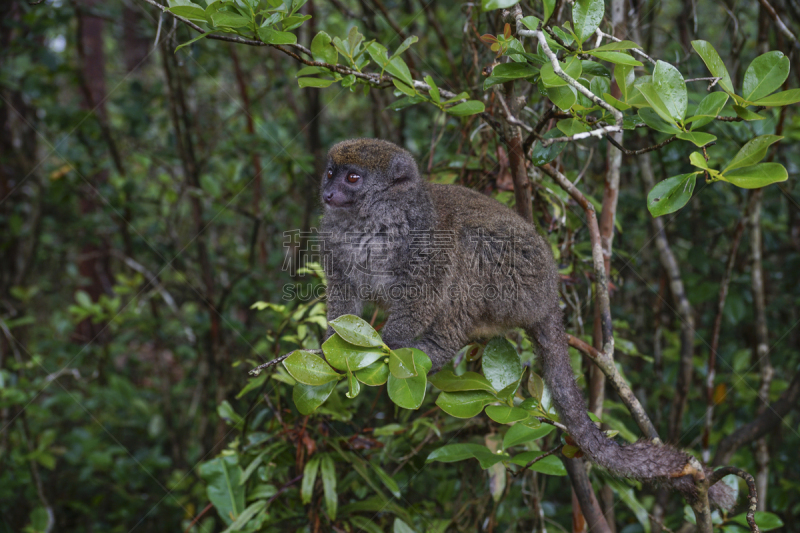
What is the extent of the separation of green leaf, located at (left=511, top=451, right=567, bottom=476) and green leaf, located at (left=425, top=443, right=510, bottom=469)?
0.18 feet

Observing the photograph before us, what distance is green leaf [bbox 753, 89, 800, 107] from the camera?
5.21ft

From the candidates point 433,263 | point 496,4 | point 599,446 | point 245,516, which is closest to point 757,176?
point 496,4

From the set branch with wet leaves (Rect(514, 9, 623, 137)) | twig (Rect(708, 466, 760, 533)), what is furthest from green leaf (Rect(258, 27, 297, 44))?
twig (Rect(708, 466, 760, 533))

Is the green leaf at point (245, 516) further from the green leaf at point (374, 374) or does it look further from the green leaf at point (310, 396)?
the green leaf at point (374, 374)

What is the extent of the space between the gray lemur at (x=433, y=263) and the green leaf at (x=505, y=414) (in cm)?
66

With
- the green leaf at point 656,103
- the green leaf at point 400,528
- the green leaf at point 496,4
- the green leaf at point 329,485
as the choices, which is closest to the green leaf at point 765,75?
the green leaf at point 656,103

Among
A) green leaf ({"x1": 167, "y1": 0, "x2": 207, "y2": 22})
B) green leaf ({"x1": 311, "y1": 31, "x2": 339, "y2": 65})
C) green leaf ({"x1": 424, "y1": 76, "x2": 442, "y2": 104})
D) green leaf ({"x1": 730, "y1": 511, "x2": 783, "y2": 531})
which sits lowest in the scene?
green leaf ({"x1": 730, "y1": 511, "x2": 783, "y2": 531})

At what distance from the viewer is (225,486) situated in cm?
285

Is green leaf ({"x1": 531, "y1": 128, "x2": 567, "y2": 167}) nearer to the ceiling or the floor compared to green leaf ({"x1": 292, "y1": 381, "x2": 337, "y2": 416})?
nearer to the ceiling

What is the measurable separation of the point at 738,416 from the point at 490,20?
3449mm

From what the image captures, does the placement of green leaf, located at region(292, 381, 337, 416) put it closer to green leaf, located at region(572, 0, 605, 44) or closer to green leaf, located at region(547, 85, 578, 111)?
green leaf, located at region(547, 85, 578, 111)

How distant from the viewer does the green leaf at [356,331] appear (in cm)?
174

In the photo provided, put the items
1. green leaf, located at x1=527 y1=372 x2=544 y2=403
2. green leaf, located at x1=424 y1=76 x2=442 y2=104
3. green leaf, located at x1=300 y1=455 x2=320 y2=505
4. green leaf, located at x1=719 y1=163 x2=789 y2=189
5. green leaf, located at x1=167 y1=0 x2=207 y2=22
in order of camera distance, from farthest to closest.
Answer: green leaf, located at x1=300 y1=455 x2=320 y2=505 < green leaf, located at x1=527 y1=372 x2=544 y2=403 < green leaf, located at x1=424 y1=76 x2=442 y2=104 < green leaf, located at x1=167 y1=0 x2=207 y2=22 < green leaf, located at x1=719 y1=163 x2=789 y2=189

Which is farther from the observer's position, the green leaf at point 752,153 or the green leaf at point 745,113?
the green leaf at point 745,113
